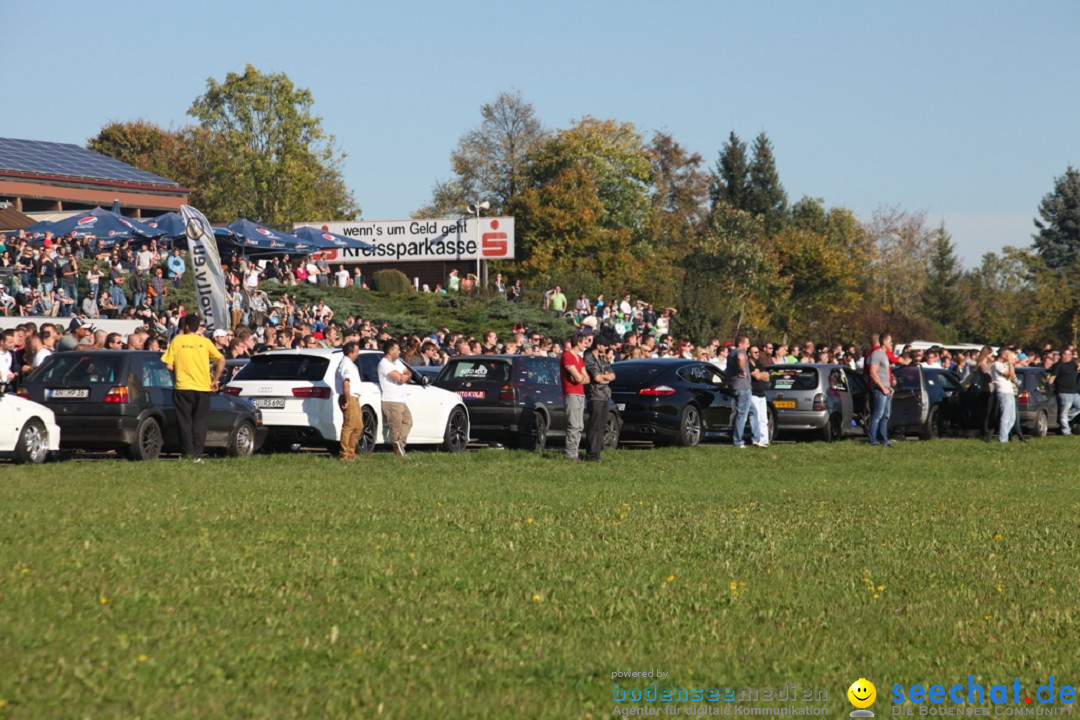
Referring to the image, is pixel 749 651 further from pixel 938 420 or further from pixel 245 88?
pixel 245 88

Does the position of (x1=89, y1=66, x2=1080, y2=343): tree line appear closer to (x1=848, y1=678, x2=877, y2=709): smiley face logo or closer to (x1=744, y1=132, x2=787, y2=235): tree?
(x1=744, y1=132, x2=787, y2=235): tree

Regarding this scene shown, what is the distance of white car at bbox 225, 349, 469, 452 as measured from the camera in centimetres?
2034

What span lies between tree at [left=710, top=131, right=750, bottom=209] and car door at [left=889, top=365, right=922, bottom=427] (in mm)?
86815

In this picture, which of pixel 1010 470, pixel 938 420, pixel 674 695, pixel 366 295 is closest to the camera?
pixel 674 695

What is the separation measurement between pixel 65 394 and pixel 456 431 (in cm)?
612

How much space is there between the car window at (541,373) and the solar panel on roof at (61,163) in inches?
1766

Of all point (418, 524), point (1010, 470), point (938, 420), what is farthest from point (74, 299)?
point (418, 524)

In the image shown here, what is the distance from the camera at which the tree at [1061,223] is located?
118 meters

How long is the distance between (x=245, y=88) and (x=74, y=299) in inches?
1627

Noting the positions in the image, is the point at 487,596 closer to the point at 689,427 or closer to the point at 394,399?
the point at 394,399

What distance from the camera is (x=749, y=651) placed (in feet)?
23.6

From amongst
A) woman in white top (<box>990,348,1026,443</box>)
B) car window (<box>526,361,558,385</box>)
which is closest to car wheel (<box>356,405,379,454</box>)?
car window (<box>526,361,558,385</box>)

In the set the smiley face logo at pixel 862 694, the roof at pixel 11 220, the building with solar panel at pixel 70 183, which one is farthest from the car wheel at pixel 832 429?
the building with solar panel at pixel 70 183

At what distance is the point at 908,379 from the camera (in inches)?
1152
